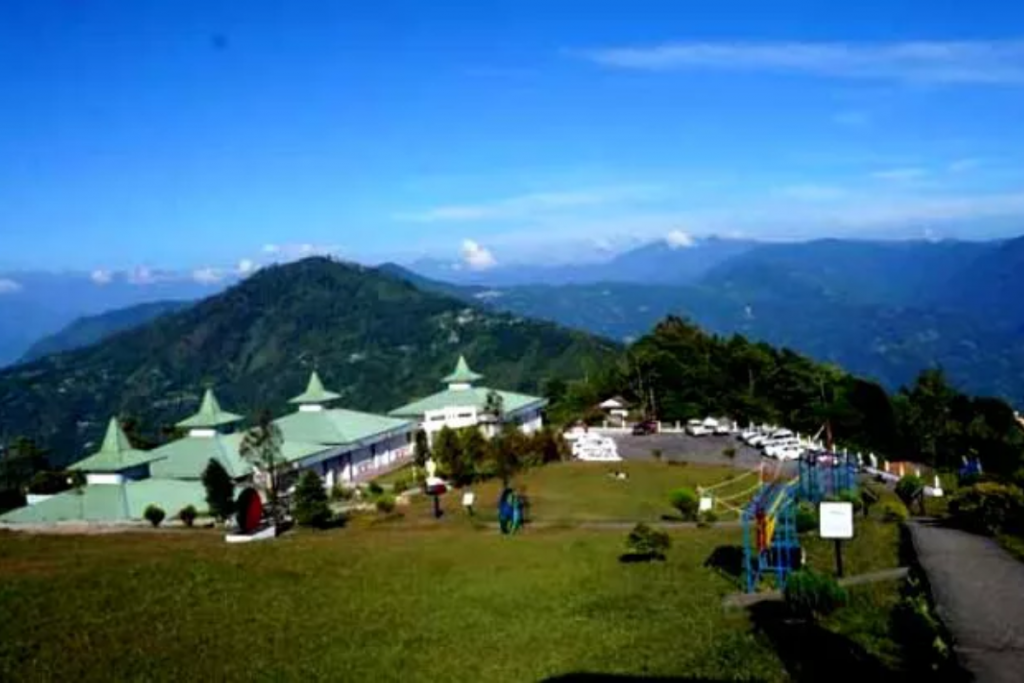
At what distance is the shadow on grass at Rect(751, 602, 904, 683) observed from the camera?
15008 mm

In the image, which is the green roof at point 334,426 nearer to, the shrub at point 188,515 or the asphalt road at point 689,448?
the shrub at point 188,515

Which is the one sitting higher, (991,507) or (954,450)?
(991,507)

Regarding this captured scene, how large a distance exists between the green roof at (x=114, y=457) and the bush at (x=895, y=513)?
32936mm

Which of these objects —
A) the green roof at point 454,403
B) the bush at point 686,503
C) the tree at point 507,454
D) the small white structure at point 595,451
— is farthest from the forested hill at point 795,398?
the bush at point 686,503

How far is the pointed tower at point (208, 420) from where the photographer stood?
56469mm

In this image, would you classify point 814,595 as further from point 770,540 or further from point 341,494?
point 341,494

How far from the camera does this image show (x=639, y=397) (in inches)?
3113

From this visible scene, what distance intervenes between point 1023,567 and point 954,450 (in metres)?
44.5

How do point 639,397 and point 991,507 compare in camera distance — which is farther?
point 639,397

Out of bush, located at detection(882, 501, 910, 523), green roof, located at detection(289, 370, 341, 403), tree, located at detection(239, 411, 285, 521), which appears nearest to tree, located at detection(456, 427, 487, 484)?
tree, located at detection(239, 411, 285, 521)

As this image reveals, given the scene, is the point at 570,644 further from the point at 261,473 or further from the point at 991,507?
the point at 261,473

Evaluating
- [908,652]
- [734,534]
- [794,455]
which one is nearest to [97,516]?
[734,534]

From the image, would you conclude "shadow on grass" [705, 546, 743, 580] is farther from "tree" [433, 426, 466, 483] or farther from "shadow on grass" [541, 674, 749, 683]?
"tree" [433, 426, 466, 483]

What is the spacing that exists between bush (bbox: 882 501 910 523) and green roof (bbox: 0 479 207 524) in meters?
28.6
